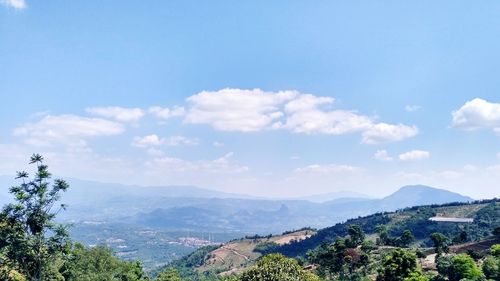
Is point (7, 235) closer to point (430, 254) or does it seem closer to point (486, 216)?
point (430, 254)

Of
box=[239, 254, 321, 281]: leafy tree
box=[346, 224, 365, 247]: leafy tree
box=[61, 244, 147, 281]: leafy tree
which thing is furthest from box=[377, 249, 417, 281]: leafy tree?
box=[346, 224, 365, 247]: leafy tree

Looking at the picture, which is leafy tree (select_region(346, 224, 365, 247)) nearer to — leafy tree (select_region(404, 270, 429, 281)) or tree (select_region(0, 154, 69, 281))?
leafy tree (select_region(404, 270, 429, 281))

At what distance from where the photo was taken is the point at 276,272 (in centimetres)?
4641

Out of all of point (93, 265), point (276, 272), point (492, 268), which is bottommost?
point (492, 268)

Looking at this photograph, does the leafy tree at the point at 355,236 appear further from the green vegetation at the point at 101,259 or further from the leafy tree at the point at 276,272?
the leafy tree at the point at 276,272

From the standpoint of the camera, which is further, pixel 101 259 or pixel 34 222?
pixel 101 259

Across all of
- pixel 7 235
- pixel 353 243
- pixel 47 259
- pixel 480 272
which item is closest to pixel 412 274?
pixel 480 272

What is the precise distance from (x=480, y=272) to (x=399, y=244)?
7127 cm

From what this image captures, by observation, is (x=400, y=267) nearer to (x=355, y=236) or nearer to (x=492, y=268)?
(x=492, y=268)

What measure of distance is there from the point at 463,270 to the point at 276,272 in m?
38.3

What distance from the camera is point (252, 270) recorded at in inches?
1890

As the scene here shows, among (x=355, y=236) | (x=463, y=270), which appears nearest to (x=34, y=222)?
(x=463, y=270)

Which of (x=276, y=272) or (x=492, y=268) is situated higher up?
(x=276, y=272)

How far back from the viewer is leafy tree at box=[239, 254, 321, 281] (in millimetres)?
45562
